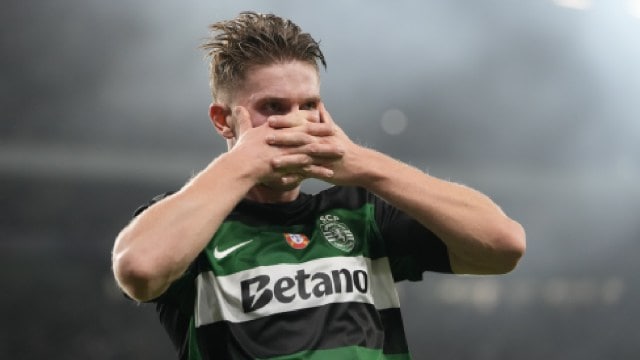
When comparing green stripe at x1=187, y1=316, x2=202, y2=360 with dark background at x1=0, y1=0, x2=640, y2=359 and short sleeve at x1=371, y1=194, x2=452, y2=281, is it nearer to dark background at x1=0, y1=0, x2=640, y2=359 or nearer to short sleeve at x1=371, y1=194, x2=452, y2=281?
short sleeve at x1=371, y1=194, x2=452, y2=281

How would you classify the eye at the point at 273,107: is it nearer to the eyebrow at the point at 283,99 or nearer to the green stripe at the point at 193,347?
the eyebrow at the point at 283,99

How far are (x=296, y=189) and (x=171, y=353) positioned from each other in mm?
8108

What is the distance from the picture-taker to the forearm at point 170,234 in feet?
4.55

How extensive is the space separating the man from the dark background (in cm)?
526

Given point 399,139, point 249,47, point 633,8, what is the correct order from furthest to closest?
point 399,139 < point 633,8 < point 249,47

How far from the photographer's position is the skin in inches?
55.6

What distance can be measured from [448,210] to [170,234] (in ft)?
2.01

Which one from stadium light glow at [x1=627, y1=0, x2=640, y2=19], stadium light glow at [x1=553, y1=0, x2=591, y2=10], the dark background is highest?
stadium light glow at [x1=553, y1=0, x2=591, y2=10]

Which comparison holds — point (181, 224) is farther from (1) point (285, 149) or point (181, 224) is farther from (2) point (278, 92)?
(2) point (278, 92)

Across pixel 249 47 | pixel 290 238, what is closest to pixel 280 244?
pixel 290 238

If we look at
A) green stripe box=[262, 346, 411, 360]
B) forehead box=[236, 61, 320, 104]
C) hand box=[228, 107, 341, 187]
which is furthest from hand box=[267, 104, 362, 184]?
green stripe box=[262, 346, 411, 360]

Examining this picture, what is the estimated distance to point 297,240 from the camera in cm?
171

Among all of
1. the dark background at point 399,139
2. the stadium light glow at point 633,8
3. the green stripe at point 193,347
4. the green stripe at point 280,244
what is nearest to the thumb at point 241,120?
the green stripe at point 280,244

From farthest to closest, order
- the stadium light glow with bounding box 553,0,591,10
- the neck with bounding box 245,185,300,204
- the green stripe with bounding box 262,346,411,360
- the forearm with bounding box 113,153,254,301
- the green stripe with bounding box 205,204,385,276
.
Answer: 1. the stadium light glow with bounding box 553,0,591,10
2. the neck with bounding box 245,185,300,204
3. the green stripe with bounding box 205,204,385,276
4. the green stripe with bounding box 262,346,411,360
5. the forearm with bounding box 113,153,254,301
